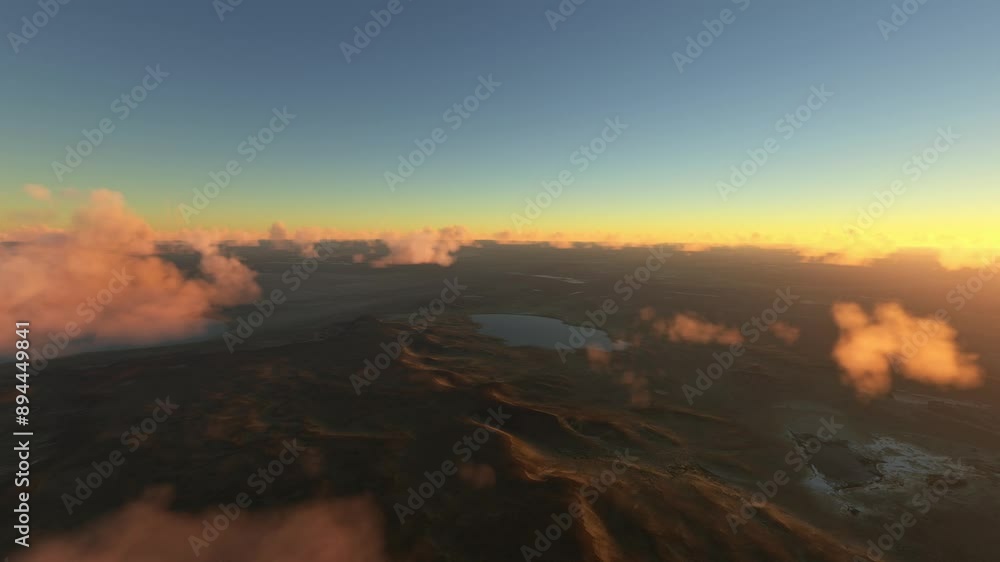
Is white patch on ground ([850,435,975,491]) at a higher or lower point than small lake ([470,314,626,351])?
lower

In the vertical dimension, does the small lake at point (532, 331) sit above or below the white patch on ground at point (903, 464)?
above

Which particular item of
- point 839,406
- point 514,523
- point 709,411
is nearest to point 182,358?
point 514,523

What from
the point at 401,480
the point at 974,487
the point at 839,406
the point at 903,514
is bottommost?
the point at 401,480

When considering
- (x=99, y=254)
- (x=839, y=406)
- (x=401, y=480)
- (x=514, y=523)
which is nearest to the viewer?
(x=514, y=523)

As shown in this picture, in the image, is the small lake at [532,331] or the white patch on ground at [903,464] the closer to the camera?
the white patch on ground at [903,464]

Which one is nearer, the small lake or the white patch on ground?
the white patch on ground

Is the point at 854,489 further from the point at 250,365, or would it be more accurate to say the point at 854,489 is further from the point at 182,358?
the point at 182,358

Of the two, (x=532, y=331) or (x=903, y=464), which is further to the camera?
(x=532, y=331)

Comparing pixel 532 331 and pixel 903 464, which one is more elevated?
pixel 532 331
